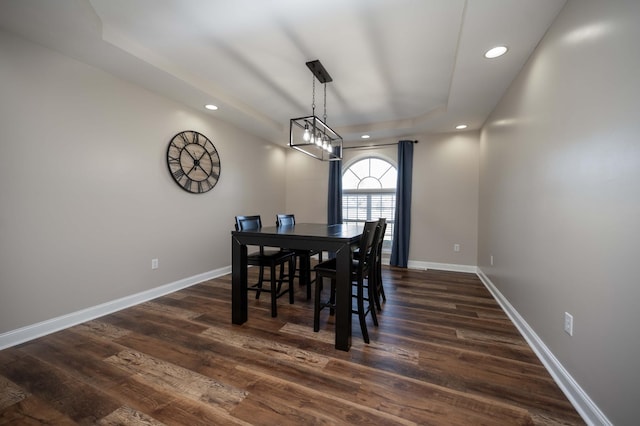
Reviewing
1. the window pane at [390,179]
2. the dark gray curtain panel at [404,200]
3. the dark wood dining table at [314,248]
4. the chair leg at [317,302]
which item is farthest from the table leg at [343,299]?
the window pane at [390,179]

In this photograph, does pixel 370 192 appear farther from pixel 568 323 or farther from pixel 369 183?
pixel 568 323

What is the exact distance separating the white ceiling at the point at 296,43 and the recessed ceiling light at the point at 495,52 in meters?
0.05

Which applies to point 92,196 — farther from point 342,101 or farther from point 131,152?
point 342,101

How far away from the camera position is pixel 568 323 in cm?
159

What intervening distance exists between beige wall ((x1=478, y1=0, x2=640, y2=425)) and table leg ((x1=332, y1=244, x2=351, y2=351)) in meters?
1.35

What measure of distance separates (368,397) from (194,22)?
2923 millimetres

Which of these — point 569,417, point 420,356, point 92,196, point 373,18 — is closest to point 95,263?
point 92,196

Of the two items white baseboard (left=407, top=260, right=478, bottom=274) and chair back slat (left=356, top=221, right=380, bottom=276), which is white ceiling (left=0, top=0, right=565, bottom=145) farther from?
white baseboard (left=407, top=260, right=478, bottom=274)

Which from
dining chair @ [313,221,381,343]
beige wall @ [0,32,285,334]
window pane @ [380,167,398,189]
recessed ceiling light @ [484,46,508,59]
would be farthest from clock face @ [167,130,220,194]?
recessed ceiling light @ [484,46,508,59]

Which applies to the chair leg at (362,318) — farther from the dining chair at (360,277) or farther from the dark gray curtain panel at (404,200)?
the dark gray curtain panel at (404,200)

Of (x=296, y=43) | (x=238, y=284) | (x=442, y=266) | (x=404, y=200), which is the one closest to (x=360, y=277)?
(x=238, y=284)

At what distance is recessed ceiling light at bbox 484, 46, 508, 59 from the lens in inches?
84.7

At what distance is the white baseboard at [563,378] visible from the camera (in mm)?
1312

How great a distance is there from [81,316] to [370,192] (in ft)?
14.8
